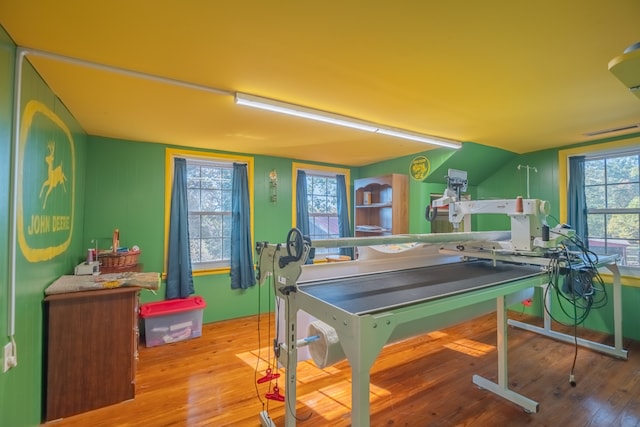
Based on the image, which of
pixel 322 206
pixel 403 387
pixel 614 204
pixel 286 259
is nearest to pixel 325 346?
pixel 286 259

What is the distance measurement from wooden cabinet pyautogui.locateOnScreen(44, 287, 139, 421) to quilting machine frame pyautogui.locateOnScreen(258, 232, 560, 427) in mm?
1175

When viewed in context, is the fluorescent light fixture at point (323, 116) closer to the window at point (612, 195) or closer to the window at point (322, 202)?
the window at point (322, 202)

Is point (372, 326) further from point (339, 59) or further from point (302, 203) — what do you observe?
point (302, 203)

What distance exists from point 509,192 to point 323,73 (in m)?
3.78

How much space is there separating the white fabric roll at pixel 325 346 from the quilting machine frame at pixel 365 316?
0.12 metres

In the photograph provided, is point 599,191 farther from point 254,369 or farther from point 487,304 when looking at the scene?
point 254,369

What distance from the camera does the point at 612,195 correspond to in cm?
355

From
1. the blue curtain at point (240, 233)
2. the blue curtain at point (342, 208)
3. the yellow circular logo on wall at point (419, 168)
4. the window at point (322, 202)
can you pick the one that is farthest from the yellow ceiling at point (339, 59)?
the blue curtain at point (342, 208)

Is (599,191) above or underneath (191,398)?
above

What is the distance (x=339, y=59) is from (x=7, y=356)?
2.36 m

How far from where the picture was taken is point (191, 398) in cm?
231

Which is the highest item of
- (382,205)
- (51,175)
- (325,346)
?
(51,175)

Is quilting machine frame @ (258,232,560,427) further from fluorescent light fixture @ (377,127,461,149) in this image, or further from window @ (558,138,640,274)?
window @ (558,138,640,274)

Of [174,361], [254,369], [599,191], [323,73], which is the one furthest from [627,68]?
[174,361]
